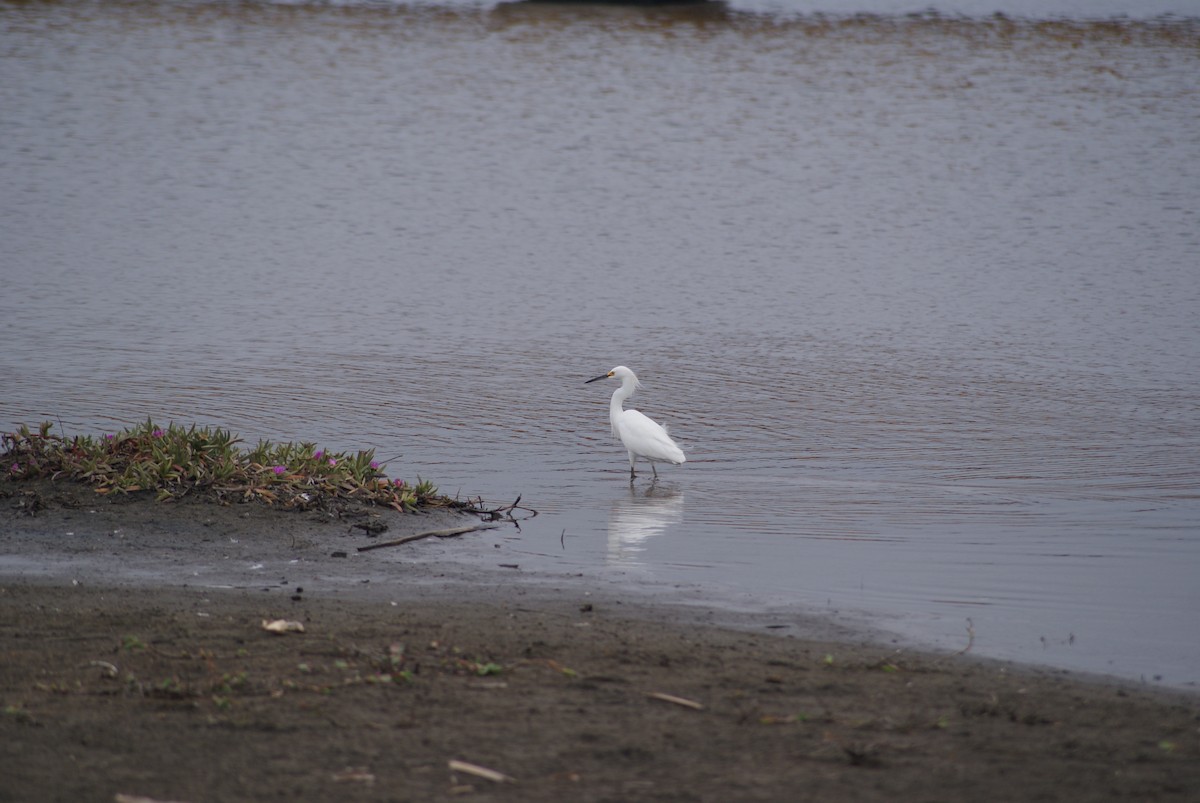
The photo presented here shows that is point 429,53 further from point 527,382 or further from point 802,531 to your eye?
point 802,531

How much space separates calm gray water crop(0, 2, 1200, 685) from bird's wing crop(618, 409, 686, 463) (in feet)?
0.91

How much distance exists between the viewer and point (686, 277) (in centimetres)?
2097

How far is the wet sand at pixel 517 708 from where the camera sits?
458 centimetres

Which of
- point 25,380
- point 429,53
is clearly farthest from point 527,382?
point 429,53

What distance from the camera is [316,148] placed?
93.4 feet

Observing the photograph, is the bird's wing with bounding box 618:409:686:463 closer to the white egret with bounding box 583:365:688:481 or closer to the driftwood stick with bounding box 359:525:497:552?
the white egret with bounding box 583:365:688:481

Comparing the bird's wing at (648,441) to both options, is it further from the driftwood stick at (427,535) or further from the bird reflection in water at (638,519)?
the driftwood stick at (427,535)

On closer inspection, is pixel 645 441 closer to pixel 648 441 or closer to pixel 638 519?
pixel 648 441

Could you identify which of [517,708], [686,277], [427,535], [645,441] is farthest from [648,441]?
[686,277]

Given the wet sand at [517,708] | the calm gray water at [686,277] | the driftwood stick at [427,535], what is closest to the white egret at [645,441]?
the calm gray water at [686,277]

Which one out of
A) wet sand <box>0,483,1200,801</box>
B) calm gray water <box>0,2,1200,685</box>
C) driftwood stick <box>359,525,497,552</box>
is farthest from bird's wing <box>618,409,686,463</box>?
wet sand <box>0,483,1200,801</box>

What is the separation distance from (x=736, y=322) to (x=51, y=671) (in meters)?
13.7

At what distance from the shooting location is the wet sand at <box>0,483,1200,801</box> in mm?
4582

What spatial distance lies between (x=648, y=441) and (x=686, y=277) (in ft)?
32.7
